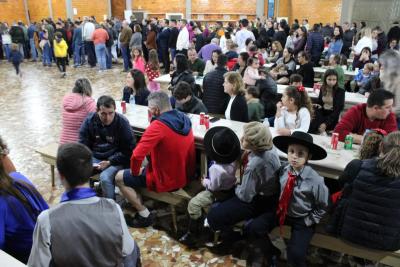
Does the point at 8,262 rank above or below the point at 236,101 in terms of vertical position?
below

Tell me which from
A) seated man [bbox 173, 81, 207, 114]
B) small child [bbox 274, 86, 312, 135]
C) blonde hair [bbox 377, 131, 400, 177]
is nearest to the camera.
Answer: blonde hair [bbox 377, 131, 400, 177]

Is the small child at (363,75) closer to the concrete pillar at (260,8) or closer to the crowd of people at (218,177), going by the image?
the crowd of people at (218,177)

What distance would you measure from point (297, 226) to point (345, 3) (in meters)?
16.5

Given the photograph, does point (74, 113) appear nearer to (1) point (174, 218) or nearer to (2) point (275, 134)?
(1) point (174, 218)

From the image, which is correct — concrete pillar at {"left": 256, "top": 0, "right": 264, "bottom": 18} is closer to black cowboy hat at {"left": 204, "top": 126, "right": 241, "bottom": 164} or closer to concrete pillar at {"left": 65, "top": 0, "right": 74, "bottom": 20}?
concrete pillar at {"left": 65, "top": 0, "right": 74, "bottom": 20}

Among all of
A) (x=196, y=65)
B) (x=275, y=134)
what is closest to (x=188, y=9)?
(x=196, y=65)

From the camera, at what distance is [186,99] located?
4.45 meters

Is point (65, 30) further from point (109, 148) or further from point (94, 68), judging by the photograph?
point (109, 148)

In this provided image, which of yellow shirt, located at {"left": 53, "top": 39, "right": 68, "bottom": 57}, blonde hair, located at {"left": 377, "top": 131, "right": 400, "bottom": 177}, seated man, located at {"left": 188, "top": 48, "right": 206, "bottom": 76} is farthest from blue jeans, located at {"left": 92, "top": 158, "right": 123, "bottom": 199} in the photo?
yellow shirt, located at {"left": 53, "top": 39, "right": 68, "bottom": 57}

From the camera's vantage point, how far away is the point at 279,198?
117 inches

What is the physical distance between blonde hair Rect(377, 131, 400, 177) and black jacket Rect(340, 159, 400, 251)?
4 centimetres

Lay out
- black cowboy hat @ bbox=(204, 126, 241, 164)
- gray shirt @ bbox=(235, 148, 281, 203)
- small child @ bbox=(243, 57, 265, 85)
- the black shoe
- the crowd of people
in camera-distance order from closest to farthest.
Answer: the crowd of people, gray shirt @ bbox=(235, 148, 281, 203), black cowboy hat @ bbox=(204, 126, 241, 164), the black shoe, small child @ bbox=(243, 57, 265, 85)

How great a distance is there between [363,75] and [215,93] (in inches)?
127

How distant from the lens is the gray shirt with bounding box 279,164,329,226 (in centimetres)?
277
